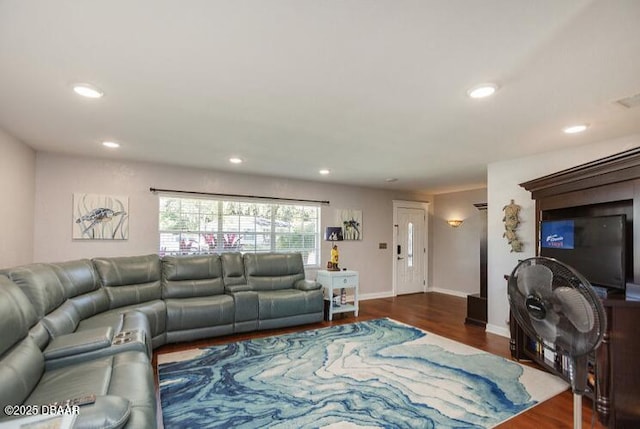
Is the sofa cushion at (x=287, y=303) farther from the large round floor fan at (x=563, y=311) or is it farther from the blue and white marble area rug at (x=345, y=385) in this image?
the large round floor fan at (x=563, y=311)

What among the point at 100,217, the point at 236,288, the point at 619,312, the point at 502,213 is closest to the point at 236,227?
the point at 236,288

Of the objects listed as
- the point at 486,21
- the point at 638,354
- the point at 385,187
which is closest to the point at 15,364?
the point at 486,21

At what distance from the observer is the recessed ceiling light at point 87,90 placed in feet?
6.90

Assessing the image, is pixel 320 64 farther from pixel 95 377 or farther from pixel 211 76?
pixel 95 377

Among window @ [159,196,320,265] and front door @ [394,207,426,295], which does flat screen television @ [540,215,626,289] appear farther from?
front door @ [394,207,426,295]

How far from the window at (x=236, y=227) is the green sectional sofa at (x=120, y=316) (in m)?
0.57

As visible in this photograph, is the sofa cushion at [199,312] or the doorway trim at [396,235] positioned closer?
the sofa cushion at [199,312]

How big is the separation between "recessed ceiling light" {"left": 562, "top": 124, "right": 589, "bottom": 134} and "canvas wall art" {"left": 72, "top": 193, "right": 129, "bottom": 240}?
17.1 feet

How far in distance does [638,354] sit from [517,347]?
120cm

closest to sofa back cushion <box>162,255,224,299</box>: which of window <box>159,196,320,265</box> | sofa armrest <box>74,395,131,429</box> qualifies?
window <box>159,196,320,265</box>

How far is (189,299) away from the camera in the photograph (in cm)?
400

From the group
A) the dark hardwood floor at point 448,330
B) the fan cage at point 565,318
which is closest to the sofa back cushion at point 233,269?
the dark hardwood floor at point 448,330

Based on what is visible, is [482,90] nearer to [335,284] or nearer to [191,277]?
[335,284]

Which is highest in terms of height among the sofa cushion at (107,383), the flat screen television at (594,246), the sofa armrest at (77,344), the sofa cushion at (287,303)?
the flat screen television at (594,246)
